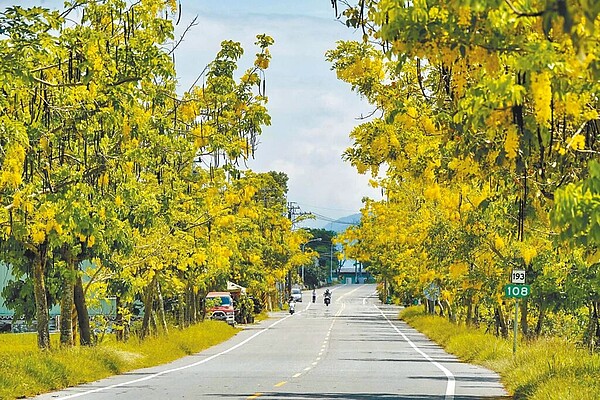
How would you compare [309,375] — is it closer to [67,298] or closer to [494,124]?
[67,298]

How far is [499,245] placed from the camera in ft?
120

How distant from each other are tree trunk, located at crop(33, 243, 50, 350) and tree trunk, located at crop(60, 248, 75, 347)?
982mm

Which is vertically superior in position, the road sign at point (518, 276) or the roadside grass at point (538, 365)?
the road sign at point (518, 276)

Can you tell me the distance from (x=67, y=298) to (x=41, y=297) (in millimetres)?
2731

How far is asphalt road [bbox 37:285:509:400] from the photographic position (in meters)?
21.7

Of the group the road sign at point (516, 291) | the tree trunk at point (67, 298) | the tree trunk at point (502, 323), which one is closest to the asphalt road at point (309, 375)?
the road sign at point (516, 291)

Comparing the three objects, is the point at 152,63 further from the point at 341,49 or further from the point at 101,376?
the point at 101,376

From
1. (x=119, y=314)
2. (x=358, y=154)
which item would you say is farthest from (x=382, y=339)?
(x=358, y=154)

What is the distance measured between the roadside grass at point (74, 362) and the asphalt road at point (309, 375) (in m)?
0.50

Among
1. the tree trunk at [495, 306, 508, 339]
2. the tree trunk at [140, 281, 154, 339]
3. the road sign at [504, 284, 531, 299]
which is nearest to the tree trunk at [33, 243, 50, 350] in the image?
the road sign at [504, 284, 531, 299]

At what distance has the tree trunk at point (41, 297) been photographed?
28.1m

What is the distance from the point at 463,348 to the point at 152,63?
24487 mm

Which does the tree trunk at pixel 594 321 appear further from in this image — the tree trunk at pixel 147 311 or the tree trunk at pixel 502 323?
the tree trunk at pixel 147 311

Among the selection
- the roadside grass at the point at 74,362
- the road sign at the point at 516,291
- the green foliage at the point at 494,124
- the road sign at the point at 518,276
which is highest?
the green foliage at the point at 494,124
